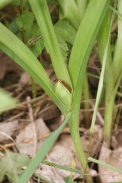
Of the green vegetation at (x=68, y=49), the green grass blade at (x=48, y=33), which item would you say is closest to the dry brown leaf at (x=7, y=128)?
the green vegetation at (x=68, y=49)

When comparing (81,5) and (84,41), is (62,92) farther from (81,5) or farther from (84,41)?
(81,5)

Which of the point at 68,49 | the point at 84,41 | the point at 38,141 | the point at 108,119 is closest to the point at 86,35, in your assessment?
the point at 84,41

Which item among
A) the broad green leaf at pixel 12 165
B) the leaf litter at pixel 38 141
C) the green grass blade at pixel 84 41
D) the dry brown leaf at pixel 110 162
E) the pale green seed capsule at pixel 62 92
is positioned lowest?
the dry brown leaf at pixel 110 162

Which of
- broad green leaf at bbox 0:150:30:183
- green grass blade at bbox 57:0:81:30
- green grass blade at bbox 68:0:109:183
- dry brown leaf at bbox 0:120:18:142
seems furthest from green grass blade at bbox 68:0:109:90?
dry brown leaf at bbox 0:120:18:142

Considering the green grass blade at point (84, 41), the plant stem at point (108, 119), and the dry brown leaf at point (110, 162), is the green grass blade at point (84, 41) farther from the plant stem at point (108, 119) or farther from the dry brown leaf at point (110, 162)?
the dry brown leaf at point (110, 162)

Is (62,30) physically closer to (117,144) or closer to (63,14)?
(63,14)

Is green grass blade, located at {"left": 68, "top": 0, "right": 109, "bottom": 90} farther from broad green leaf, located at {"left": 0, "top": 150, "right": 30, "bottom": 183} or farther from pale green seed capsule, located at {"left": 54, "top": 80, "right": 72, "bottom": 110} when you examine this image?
broad green leaf, located at {"left": 0, "top": 150, "right": 30, "bottom": 183}
